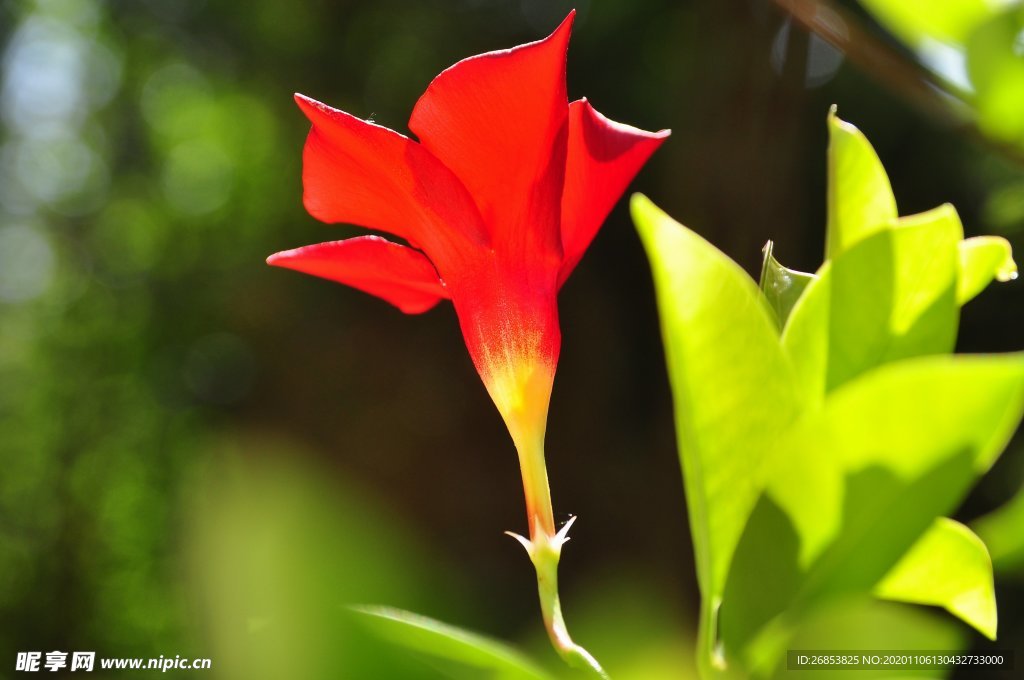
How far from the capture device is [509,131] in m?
0.30

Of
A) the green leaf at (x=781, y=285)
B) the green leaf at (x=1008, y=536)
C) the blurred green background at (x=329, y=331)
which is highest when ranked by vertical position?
the green leaf at (x=781, y=285)

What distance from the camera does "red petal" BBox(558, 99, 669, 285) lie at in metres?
0.30

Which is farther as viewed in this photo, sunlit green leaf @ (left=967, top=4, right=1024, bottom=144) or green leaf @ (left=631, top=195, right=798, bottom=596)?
sunlit green leaf @ (left=967, top=4, right=1024, bottom=144)

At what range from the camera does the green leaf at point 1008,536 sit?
9.6 inches

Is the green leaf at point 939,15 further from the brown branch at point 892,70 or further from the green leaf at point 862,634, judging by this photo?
the green leaf at point 862,634

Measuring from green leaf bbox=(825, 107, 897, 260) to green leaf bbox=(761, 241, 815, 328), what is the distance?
0.02 meters

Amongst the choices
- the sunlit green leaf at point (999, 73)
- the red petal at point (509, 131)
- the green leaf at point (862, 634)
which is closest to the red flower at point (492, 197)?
the red petal at point (509, 131)

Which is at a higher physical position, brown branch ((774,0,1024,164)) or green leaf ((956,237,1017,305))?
brown branch ((774,0,1024,164))

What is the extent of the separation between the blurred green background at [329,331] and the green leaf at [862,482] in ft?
0.12

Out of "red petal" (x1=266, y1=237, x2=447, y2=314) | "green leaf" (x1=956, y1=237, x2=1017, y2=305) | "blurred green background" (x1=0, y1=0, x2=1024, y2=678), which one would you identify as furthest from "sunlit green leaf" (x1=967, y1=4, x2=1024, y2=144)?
"red petal" (x1=266, y1=237, x2=447, y2=314)

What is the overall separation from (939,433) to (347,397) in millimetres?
2839

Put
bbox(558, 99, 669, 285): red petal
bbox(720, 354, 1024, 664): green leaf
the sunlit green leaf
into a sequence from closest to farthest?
bbox(720, 354, 1024, 664): green leaf < bbox(558, 99, 669, 285): red petal < the sunlit green leaf

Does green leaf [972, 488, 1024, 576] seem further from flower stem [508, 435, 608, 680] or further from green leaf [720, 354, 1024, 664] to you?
flower stem [508, 435, 608, 680]

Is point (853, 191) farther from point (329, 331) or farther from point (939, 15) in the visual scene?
point (329, 331)
